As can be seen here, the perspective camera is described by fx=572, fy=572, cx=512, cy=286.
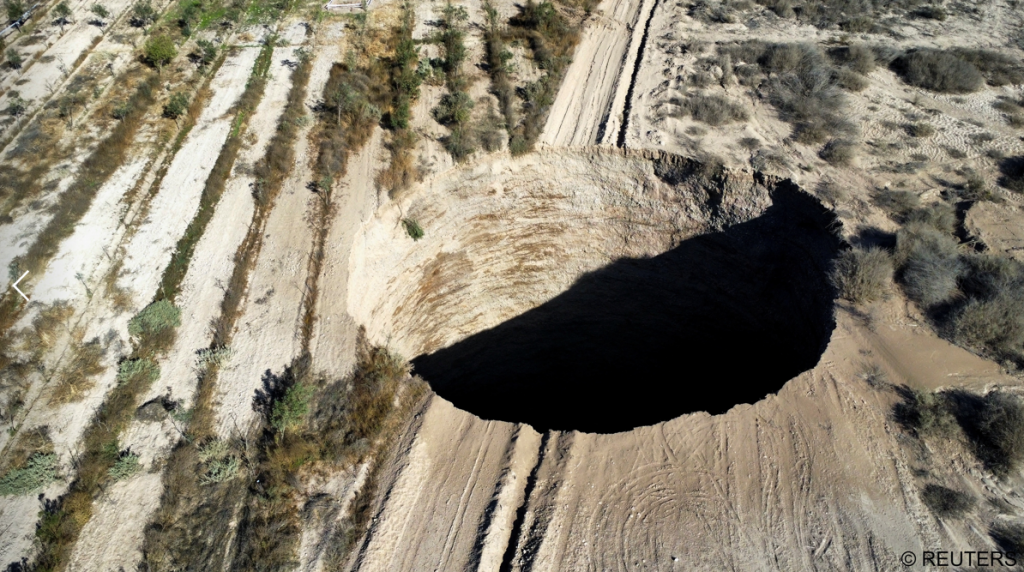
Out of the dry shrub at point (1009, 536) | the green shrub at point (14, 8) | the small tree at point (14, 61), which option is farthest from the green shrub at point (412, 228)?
the green shrub at point (14, 8)

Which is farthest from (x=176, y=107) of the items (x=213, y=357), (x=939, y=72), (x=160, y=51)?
(x=939, y=72)

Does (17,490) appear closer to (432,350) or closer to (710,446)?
(432,350)

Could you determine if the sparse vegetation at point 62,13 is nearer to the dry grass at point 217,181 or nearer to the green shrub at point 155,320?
the dry grass at point 217,181

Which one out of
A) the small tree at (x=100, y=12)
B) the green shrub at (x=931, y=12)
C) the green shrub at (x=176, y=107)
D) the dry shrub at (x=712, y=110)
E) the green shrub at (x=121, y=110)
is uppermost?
the green shrub at (x=931, y=12)

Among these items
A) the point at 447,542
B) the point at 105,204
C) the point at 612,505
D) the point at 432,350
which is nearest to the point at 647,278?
the point at 432,350

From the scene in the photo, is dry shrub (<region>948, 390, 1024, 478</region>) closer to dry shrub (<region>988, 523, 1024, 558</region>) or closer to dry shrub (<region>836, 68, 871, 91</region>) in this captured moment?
dry shrub (<region>988, 523, 1024, 558</region>)

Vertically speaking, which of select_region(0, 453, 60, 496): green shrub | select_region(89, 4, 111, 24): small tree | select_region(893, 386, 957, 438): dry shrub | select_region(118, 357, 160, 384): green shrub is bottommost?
select_region(0, 453, 60, 496): green shrub

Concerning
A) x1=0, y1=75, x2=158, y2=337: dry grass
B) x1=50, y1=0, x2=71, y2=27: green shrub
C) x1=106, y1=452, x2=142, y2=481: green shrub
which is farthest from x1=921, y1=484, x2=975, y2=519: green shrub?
x1=50, y1=0, x2=71, y2=27: green shrub
